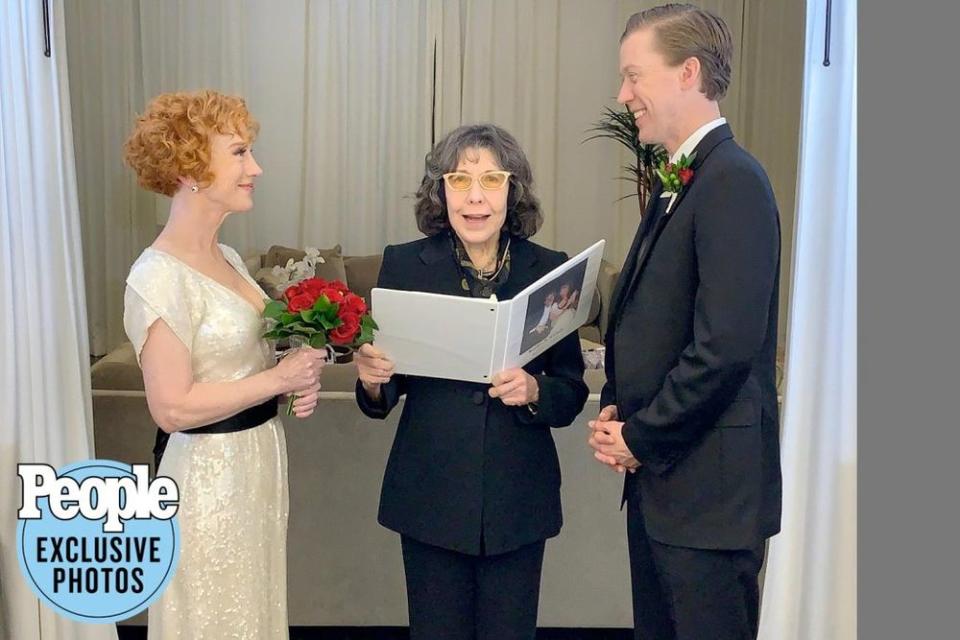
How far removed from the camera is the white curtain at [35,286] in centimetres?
238

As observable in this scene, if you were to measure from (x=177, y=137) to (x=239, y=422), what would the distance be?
1.93 feet

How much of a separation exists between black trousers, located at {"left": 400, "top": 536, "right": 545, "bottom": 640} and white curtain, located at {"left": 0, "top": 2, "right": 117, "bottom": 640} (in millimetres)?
1051

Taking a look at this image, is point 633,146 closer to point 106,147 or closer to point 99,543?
point 106,147

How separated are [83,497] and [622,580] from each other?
1.75m

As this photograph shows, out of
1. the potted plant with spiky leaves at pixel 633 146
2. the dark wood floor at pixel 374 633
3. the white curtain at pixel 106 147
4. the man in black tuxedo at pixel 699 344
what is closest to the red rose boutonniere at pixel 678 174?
the man in black tuxedo at pixel 699 344

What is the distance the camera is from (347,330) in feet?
6.37

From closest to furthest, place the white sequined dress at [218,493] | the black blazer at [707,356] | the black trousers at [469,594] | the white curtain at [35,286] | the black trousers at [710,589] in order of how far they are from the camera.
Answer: the black blazer at [707,356]
the black trousers at [710,589]
the white sequined dress at [218,493]
the black trousers at [469,594]
the white curtain at [35,286]

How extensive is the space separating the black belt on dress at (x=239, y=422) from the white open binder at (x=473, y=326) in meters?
0.28

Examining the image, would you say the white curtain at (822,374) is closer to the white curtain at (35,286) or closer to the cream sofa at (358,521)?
the cream sofa at (358,521)

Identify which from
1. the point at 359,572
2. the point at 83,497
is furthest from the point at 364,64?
the point at 83,497

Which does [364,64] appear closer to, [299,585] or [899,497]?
[299,585]

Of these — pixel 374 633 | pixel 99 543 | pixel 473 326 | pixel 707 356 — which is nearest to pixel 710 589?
pixel 707 356

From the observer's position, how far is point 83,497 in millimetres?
2172

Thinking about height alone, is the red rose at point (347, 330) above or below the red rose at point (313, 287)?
below
